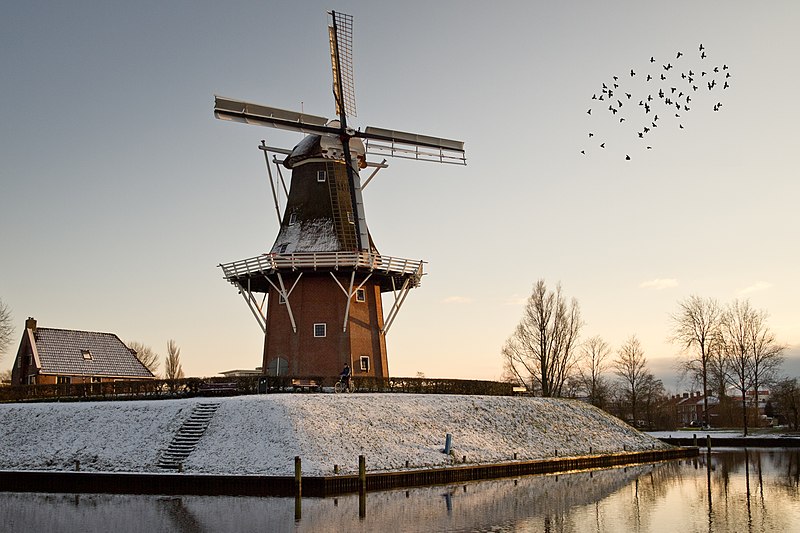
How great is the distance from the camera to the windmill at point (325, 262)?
1399 inches

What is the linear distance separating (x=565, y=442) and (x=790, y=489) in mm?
9399

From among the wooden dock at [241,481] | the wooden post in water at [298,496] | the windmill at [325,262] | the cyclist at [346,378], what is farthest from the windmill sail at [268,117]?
the wooden post in water at [298,496]

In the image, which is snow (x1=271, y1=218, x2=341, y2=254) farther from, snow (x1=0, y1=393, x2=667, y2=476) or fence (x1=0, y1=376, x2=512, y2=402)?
snow (x1=0, y1=393, x2=667, y2=476)

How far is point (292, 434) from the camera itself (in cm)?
2581

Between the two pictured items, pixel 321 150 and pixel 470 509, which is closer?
pixel 470 509

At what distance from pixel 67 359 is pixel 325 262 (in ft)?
61.4

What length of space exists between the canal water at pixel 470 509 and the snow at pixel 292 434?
7.66ft

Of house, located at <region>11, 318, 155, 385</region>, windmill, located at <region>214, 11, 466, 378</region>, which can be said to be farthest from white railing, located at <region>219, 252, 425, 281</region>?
house, located at <region>11, 318, 155, 385</region>

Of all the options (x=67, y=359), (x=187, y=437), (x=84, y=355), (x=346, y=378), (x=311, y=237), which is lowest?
(x=187, y=437)

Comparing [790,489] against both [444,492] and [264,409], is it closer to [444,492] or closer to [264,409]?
[444,492]

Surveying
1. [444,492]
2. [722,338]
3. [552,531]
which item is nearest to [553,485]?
[444,492]

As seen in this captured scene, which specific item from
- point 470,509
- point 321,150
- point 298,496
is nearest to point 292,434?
point 298,496

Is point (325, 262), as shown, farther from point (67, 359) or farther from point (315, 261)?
point (67, 359)

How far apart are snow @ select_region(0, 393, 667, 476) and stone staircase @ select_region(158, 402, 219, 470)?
255mm
